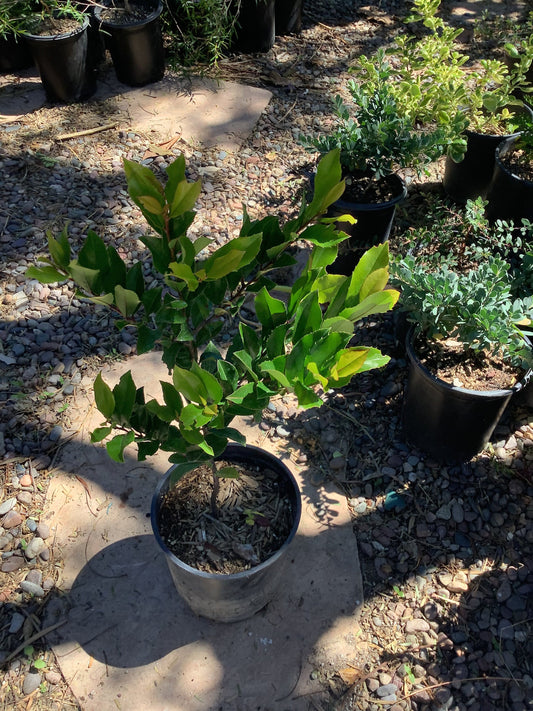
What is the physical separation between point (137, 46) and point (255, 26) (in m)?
1.03

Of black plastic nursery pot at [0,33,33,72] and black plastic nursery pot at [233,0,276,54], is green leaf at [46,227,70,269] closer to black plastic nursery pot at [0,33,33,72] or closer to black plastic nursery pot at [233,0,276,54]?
black plastic nursery pot at [0,33,33,72]

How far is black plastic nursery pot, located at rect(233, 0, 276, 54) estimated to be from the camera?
4.66m

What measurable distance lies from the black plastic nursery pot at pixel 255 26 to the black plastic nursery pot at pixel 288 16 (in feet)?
0.42

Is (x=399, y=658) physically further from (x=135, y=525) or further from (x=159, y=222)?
(x=159, y=222)

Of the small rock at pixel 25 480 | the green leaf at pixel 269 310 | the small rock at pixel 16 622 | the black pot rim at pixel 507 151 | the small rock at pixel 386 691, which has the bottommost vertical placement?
the small rock at pixel 386 691

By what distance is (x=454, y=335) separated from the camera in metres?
2.40

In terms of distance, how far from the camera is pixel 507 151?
3.55 m

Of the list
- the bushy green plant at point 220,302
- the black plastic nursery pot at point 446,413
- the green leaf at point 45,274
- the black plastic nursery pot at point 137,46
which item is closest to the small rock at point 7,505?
the bushy green plant at point 220,302

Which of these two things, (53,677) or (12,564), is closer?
(53,677)

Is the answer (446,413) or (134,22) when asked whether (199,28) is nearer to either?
(134,22)

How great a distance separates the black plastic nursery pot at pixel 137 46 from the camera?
4172 millimetres

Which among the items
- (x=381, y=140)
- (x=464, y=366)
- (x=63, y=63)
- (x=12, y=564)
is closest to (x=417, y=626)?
(x=464, y=366)

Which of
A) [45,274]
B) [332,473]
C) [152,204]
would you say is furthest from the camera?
[332,473]

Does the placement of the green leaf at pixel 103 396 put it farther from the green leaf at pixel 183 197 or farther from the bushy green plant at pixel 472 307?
the bushy green plant at pixel 472 307
